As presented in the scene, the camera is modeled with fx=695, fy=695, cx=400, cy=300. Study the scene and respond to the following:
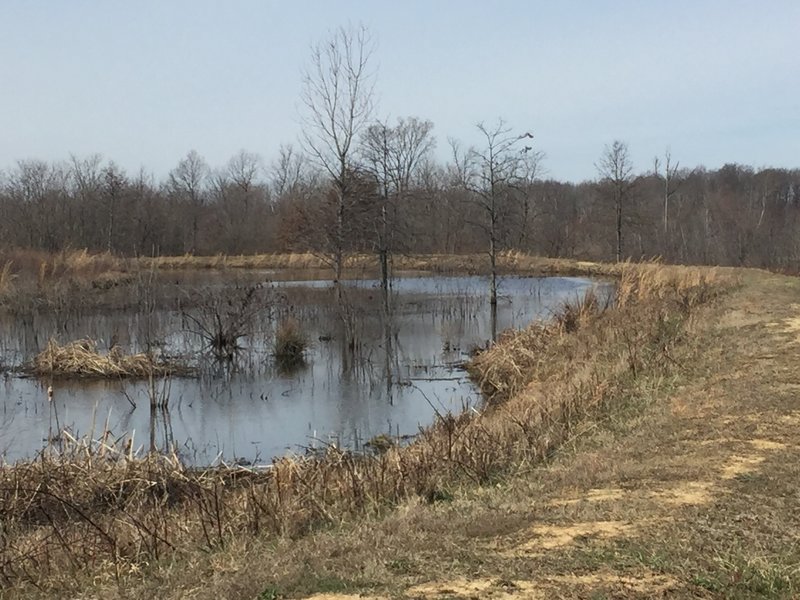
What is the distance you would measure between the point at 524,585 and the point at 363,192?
1903 centimetres

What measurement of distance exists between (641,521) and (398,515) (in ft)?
4.67

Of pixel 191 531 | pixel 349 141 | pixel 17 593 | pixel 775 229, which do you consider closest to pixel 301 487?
pixel 191 531

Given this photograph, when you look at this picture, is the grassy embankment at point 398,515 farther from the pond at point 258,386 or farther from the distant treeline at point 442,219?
the distant treeline at point 442,219

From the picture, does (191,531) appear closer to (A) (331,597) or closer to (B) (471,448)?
(A) (331,597)

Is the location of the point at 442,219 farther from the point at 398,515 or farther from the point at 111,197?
the point at 398,515

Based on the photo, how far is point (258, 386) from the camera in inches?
465

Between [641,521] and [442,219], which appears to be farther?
[442,219]

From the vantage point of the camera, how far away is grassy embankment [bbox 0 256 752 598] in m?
3.22

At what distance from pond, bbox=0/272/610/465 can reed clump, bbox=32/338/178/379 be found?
0.98 feet

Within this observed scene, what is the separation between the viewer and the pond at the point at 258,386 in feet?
28.6

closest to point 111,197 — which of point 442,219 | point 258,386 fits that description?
point 442,219

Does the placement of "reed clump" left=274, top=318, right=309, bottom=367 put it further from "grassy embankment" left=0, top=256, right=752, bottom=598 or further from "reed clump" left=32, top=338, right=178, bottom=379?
"grassy embankment" left=0, top=256, right=752, bottom=598

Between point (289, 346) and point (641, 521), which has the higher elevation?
point (641, 521)

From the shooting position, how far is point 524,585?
10.0 feet
